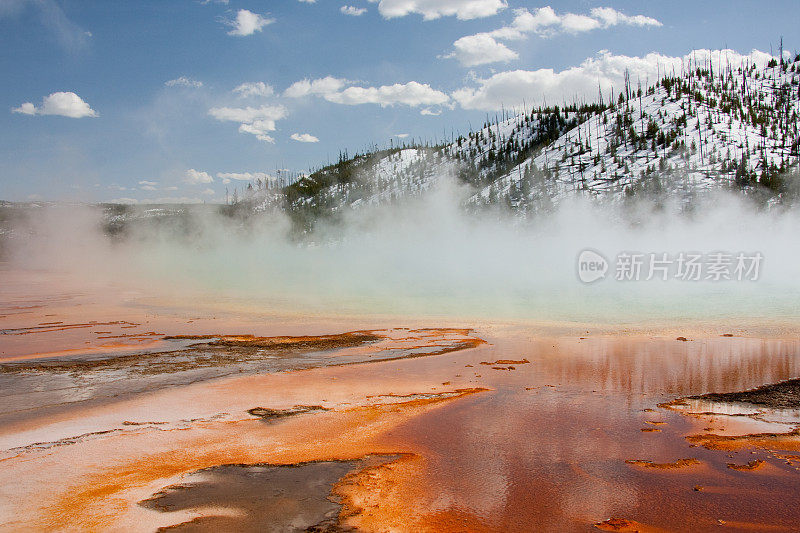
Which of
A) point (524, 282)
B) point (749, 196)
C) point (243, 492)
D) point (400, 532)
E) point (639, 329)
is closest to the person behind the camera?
point (400, 532)

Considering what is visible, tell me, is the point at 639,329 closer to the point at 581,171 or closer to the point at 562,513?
the point at 562,513

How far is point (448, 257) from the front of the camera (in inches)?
2074

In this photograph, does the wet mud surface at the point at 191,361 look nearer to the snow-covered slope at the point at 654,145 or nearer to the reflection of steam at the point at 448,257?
the reflection of steam at the point at 448,257

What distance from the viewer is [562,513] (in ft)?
15.4

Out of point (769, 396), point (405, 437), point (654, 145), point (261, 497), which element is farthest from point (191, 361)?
point (654, 145)

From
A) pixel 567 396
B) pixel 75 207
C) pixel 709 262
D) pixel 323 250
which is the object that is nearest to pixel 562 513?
pixel 567 396

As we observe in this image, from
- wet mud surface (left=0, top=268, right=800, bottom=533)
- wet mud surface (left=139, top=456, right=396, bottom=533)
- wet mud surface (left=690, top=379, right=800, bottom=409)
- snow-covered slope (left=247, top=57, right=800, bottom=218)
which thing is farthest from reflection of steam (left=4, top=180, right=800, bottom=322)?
wet mud surface (left=139, top=456, right=396, bottom=533)

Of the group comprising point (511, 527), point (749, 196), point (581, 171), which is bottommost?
point (511, 527)

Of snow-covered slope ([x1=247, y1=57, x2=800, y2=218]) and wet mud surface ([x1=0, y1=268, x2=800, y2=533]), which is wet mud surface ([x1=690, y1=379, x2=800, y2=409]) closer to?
wet mud surface ([x1=0, y1=268, x2=800, y2=533])

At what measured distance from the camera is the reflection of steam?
1994cm

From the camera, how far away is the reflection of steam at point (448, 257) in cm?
1994

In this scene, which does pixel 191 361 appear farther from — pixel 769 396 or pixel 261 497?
pixel 769 396

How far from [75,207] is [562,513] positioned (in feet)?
293

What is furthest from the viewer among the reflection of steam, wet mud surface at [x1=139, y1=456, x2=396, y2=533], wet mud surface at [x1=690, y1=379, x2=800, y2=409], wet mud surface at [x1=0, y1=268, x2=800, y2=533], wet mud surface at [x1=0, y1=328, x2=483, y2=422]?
the reflection of steam
